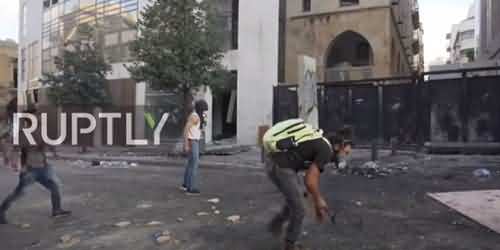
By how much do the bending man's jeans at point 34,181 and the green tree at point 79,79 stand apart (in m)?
16.1

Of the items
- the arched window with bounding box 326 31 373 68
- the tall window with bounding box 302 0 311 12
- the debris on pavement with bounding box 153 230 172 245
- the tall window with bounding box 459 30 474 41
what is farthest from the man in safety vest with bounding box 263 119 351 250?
the tall window with bounding box 459 30 474 41

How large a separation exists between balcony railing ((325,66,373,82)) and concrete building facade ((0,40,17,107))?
38.0 meters

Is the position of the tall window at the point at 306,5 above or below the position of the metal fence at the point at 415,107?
above

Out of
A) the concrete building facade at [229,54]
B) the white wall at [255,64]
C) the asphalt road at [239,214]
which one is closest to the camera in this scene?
the asphalt road at [239,214]

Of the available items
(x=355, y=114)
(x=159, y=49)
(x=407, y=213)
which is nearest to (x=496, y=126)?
(x=355, y=114)

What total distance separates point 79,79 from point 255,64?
8.22 meters

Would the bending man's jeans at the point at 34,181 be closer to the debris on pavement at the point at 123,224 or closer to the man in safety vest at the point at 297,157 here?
the debris on pavement at the point at 123,224

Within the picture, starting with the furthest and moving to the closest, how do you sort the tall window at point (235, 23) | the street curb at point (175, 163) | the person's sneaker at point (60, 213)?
1. the tall window at point (235, 23)
2. the street curb at point (175, 163)
3. the person's sneaker at point (60, 213)

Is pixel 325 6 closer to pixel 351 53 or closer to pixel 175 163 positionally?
pixel 351 53

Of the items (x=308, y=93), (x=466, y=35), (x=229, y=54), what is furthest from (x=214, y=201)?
(x=466, y=35)

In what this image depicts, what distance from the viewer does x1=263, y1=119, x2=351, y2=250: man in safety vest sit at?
3955 mm

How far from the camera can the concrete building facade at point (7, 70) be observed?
50594mm

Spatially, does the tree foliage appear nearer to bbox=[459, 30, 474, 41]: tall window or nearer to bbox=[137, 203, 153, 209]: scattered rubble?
bbox=[137, 203, 153, 209]: scattered rubble

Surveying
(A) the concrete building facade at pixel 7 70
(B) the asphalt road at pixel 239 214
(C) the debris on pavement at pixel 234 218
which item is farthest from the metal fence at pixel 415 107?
(A) the concrete building facade at pixel 7 70
